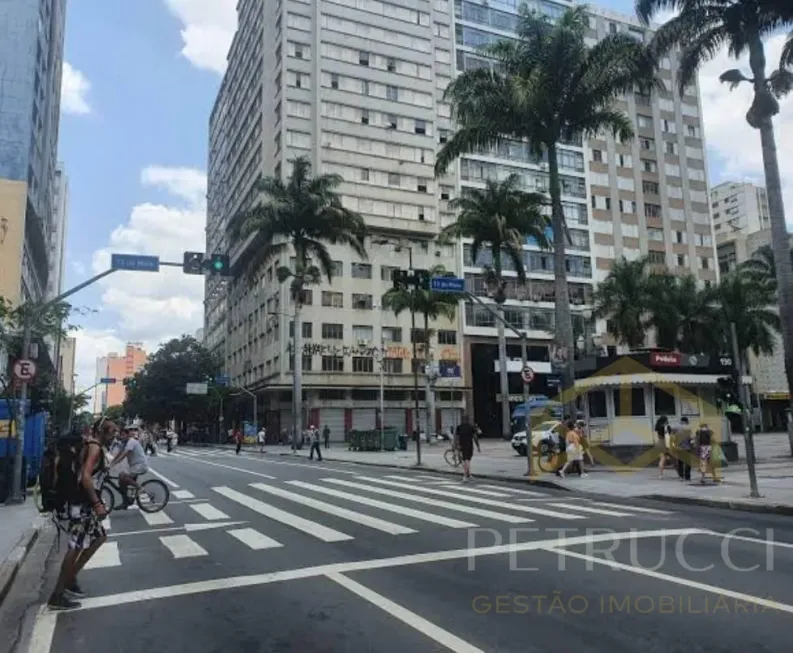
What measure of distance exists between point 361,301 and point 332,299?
2.98 metres

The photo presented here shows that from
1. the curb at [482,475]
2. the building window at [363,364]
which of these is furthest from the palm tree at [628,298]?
the curb at [482,475]

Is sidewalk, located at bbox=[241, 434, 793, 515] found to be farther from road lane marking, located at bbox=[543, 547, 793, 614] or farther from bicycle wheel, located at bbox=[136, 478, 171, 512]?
bicycle wheel, located at bbox=[136, 478, 171, 512]

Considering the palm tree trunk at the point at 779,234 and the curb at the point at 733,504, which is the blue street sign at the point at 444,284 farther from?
the palm tree trunk at the point at 779,234

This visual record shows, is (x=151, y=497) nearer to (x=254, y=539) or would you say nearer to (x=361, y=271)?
(x=254, y=539)

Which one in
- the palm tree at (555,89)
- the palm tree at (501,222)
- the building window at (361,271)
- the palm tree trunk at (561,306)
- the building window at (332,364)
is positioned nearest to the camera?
the palm tree trunk at (561,306)

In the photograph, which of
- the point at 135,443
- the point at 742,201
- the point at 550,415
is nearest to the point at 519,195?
the point at 550,415

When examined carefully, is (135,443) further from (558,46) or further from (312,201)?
(312,201)

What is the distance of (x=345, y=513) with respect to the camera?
1290cm

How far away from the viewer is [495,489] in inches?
703

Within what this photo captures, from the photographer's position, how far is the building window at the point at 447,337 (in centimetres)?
6794

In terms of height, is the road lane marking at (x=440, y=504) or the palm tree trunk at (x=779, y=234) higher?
the palm tree trunk at (x=779, y=234)

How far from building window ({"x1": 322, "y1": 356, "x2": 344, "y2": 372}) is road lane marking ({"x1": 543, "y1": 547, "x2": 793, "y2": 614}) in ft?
179

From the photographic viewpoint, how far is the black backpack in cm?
681

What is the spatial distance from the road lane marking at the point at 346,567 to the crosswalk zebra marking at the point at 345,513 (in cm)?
192
